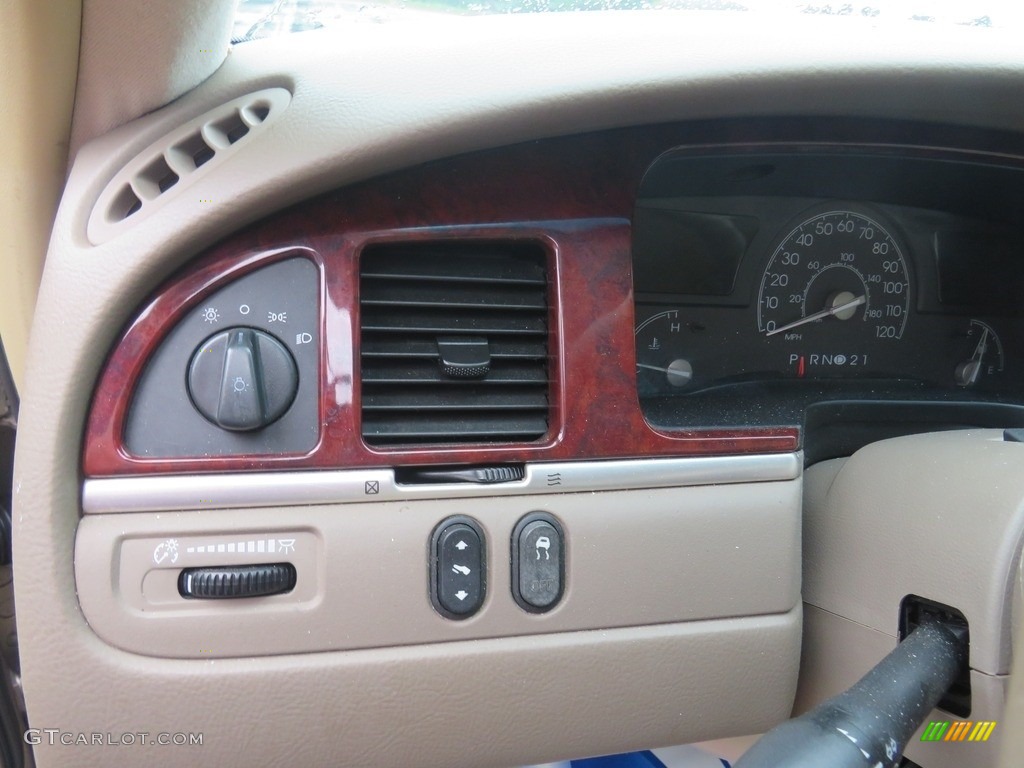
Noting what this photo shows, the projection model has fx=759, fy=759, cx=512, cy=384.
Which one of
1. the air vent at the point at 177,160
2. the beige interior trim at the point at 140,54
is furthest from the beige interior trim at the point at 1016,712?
the beige interior trim at the point at 140,54

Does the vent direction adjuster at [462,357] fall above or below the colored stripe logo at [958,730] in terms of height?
above

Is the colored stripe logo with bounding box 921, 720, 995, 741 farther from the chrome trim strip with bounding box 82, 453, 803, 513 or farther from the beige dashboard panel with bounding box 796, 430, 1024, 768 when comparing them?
the chrome trim strip with bounding box 82, 453, 803, 513

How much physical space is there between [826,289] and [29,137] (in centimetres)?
108

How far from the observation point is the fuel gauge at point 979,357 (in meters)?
1.28

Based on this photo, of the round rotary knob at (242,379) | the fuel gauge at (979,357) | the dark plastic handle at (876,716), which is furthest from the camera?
the fuel gauge at (979,357)

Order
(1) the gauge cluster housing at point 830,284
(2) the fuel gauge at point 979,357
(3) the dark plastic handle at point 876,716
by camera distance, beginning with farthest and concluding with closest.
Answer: (2) the fuel gauge at point 979,357
(1) the gauge cluster housing at point 830,284
(3) the dark plastic handle at point 876,716

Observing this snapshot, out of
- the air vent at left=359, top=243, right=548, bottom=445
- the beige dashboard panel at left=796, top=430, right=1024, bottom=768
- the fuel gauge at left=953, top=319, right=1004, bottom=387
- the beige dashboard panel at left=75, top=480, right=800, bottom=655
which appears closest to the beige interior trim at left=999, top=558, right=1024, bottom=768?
the beige dashboard panel at left=796, top=430, right=1024, bottom=768

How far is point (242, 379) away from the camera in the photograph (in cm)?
75

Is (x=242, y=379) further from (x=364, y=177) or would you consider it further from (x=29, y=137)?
(x=29, y=137)

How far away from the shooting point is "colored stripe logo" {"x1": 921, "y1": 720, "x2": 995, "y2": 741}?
0.78 metres

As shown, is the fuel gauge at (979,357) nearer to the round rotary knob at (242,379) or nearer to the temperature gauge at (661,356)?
the temperature gauge at (661,356)

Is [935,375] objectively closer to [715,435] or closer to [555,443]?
[715,435]

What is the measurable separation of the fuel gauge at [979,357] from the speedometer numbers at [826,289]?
204 millimetres

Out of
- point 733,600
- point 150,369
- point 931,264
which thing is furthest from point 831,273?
point 150,369
